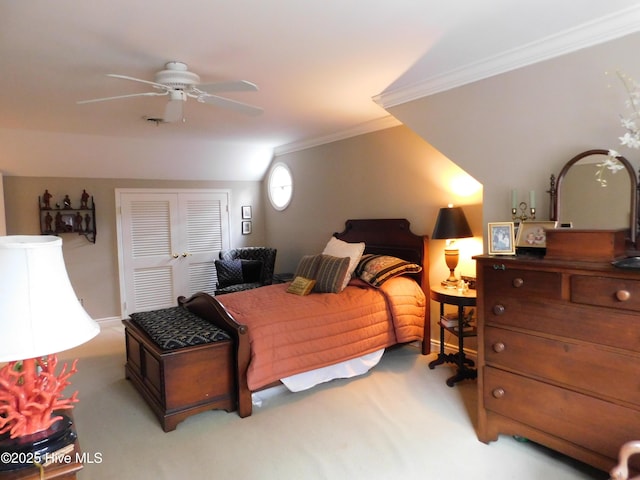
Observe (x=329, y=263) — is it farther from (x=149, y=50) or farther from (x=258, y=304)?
(x=149, y=50)

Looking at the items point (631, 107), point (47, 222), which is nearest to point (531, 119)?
point (631, 107)

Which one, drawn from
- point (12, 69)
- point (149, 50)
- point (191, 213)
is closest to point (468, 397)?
point (149, 50)

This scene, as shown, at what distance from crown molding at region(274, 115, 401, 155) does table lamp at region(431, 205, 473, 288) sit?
1.13 meters

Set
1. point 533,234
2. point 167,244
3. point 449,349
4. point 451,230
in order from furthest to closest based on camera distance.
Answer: point 167,244 → point 449,349 → point 451,230 → point 533,234

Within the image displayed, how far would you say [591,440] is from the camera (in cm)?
205

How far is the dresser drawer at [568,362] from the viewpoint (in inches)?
75.8

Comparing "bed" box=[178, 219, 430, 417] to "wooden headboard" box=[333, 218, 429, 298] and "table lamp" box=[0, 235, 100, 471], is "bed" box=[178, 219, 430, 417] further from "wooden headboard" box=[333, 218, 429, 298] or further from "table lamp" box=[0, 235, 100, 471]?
"table lamp" box=[0, 235, 100, 471]

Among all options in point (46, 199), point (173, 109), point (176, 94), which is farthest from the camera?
point (46, 199)

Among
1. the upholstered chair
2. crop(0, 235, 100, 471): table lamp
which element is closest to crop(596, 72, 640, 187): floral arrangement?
crop(0, 235, 100, 471): table lamp

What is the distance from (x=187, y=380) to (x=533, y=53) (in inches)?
121

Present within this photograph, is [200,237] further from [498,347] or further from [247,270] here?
[498,347]

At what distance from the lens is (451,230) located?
3516 mm

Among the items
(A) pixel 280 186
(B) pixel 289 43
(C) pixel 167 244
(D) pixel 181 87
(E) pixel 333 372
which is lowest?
(E) pixel 333 372

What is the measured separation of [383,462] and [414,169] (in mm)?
2755
